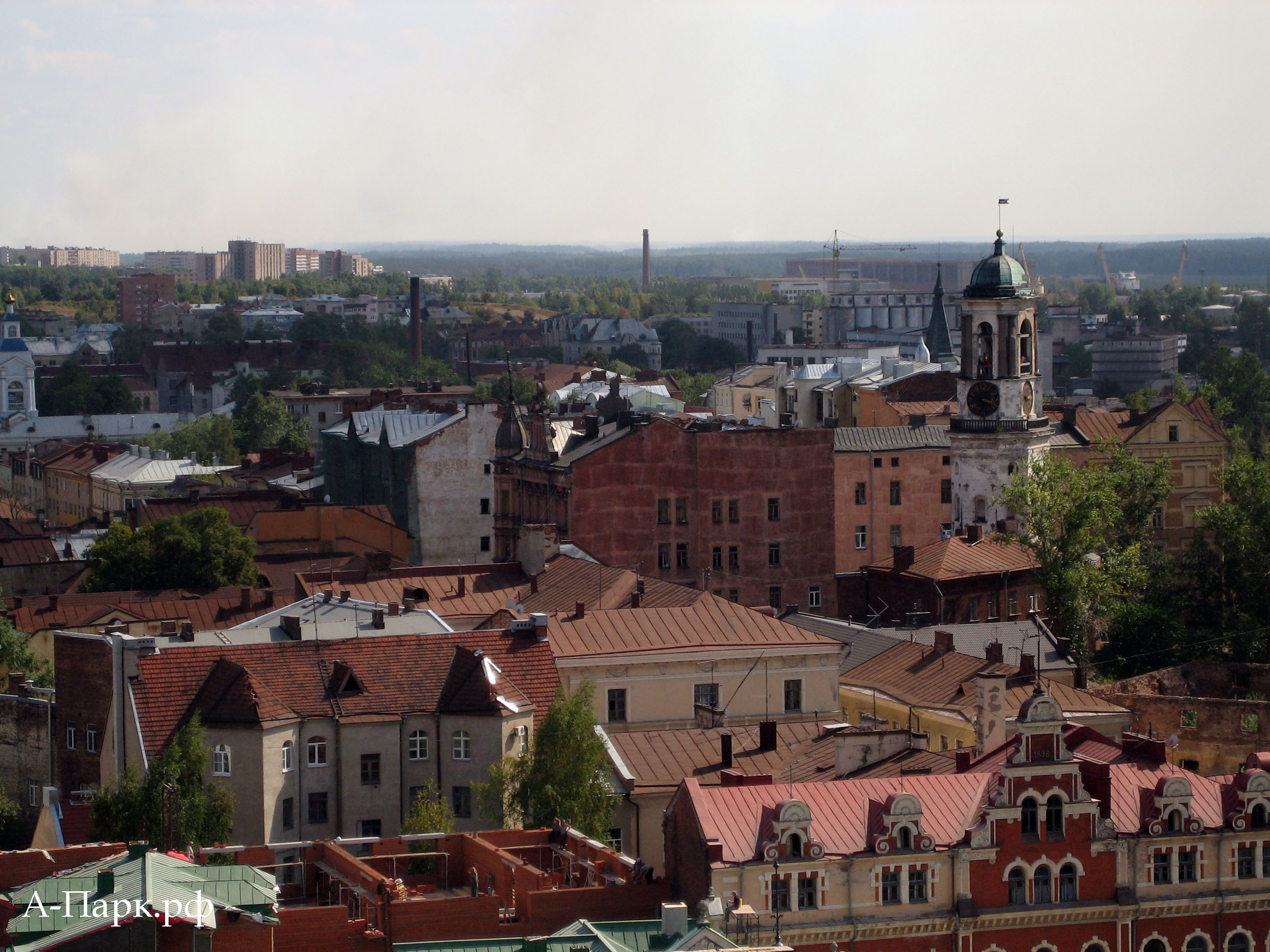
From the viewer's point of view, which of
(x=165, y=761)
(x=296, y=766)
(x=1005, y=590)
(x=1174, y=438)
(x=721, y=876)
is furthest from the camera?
(x=1174, y=438)

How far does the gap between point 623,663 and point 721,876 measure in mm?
16521

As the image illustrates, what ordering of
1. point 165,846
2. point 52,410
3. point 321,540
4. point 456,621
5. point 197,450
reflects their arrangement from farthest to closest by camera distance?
point 52,410 → point 197,450 → point 321,540 → point 456,621 → point 165,846

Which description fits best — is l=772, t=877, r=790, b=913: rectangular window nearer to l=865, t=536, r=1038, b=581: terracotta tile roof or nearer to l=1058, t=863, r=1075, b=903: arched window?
l=1058, t=863, r=1075, b=903: arched window

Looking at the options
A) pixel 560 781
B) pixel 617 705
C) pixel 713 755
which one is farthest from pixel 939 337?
pixel 560 781

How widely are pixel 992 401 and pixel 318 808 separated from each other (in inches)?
1558

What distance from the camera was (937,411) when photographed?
3728 inches

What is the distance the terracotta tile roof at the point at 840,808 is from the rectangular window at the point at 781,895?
19.2 inches

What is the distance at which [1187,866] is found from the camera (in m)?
36.6

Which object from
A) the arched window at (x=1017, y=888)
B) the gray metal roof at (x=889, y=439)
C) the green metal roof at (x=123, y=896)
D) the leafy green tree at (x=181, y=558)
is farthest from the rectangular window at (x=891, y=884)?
the gray metal roof at (x=889, y=439)

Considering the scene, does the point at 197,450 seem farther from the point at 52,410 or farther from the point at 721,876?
the point at 721,876

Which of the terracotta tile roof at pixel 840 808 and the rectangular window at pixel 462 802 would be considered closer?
the terracotta tile roof at pixel 840 808

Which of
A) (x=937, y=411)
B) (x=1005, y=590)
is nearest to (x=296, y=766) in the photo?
(x=1005, y=590)

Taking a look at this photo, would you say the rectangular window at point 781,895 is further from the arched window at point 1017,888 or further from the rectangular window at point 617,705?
the rectangular window at point 617,705

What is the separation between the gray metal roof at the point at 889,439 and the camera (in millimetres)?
83875
